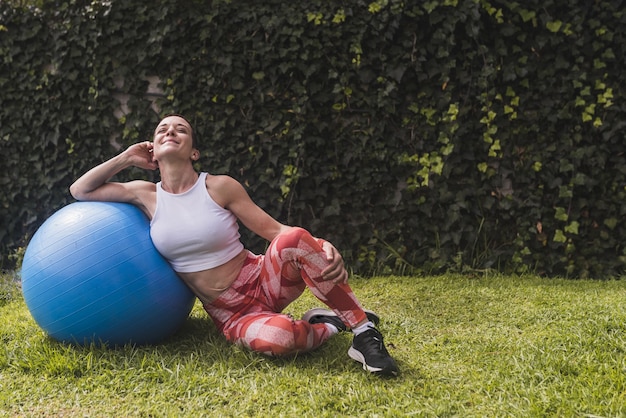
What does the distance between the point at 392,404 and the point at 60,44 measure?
436 cm

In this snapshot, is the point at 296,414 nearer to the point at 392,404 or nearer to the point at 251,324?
the point at 392,404

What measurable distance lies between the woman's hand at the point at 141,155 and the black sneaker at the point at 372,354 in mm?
1598

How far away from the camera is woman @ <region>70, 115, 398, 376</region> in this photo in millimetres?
2734

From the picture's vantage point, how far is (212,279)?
2.95 m

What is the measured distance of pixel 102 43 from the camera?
4859 millimetres

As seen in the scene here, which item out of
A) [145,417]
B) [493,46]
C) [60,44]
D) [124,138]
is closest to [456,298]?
[493,46]

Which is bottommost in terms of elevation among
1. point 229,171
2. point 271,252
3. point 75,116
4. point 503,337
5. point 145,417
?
point 145,417

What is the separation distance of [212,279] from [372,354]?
959 mm

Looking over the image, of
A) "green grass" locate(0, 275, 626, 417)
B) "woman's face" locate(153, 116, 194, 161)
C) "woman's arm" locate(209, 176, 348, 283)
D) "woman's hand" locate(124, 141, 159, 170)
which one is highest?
"woman's face" locate(153, 116, 194, 161)

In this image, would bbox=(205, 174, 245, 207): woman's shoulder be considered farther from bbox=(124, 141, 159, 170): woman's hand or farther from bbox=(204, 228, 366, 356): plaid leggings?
bbox=(124, 141, 159, 170): woman's hand

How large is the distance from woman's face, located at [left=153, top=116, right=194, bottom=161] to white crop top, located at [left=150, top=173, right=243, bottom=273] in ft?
0.65

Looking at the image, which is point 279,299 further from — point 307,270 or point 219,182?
point 219,182

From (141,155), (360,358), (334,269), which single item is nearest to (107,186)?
(141,155)

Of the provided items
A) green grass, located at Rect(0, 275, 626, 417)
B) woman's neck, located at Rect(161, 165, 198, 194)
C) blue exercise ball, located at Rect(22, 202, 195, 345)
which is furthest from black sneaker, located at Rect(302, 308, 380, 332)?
woman's neck, located at Rect(161, 165, 198, 194)
